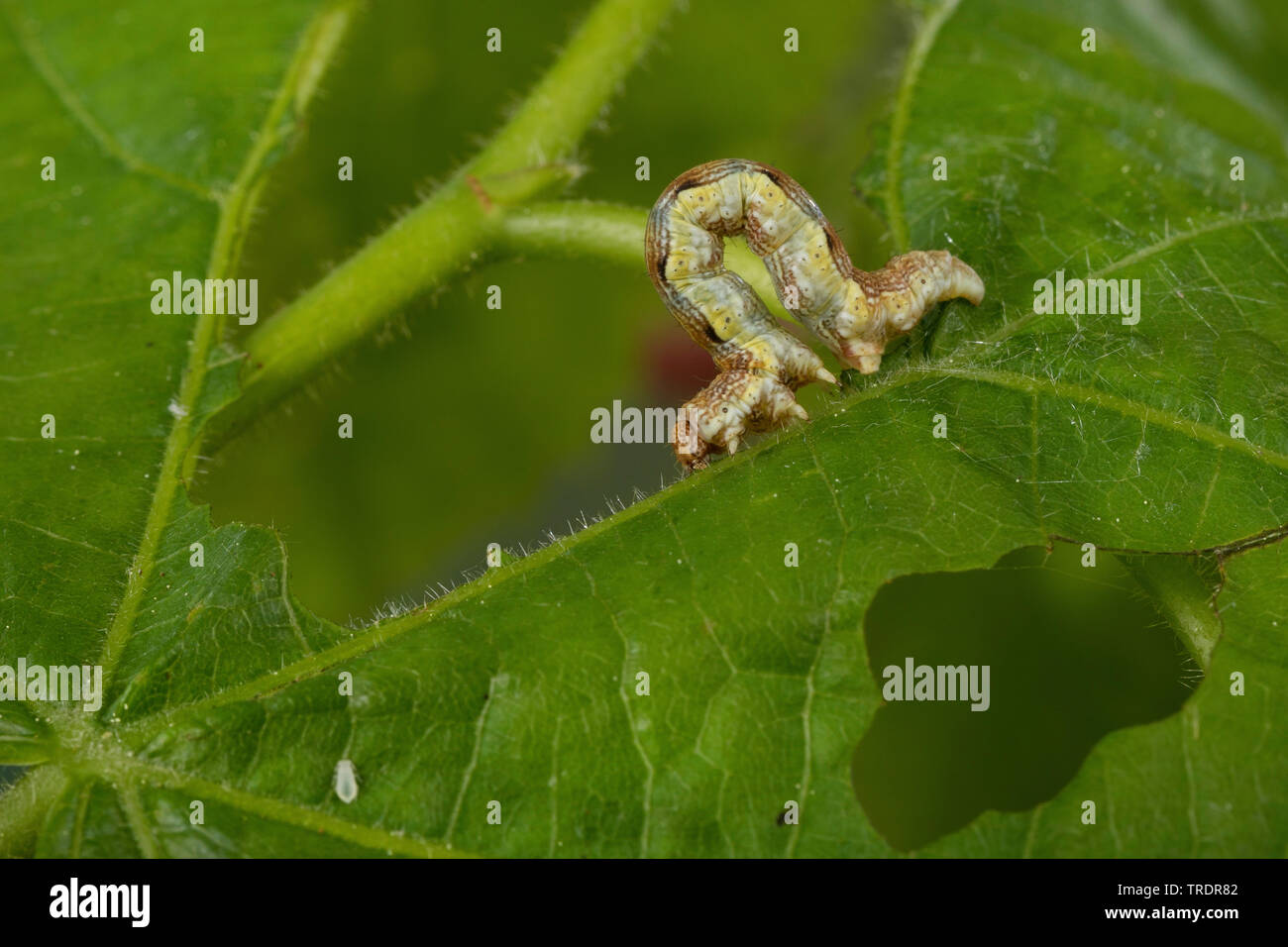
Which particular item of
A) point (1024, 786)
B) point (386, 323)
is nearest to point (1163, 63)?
point (1024, 786)

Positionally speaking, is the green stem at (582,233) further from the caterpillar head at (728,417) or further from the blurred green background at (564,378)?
the blurred green background at (564,378)

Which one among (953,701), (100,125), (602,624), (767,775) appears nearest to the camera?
(767,775)

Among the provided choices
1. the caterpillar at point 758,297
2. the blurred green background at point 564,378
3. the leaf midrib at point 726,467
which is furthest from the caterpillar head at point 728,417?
the blurred green background at point 564,378

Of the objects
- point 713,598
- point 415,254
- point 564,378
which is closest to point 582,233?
point 415,254

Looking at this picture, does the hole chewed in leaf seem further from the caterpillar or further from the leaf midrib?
the leaf midrib

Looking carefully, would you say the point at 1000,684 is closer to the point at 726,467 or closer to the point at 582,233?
the point at 726,467

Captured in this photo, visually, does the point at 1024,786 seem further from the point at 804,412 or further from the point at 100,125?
the point at 100,125

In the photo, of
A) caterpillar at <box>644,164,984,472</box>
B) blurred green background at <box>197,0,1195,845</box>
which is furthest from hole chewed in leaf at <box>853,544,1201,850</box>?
caterpillar at <box>644,164,984,472</box>
